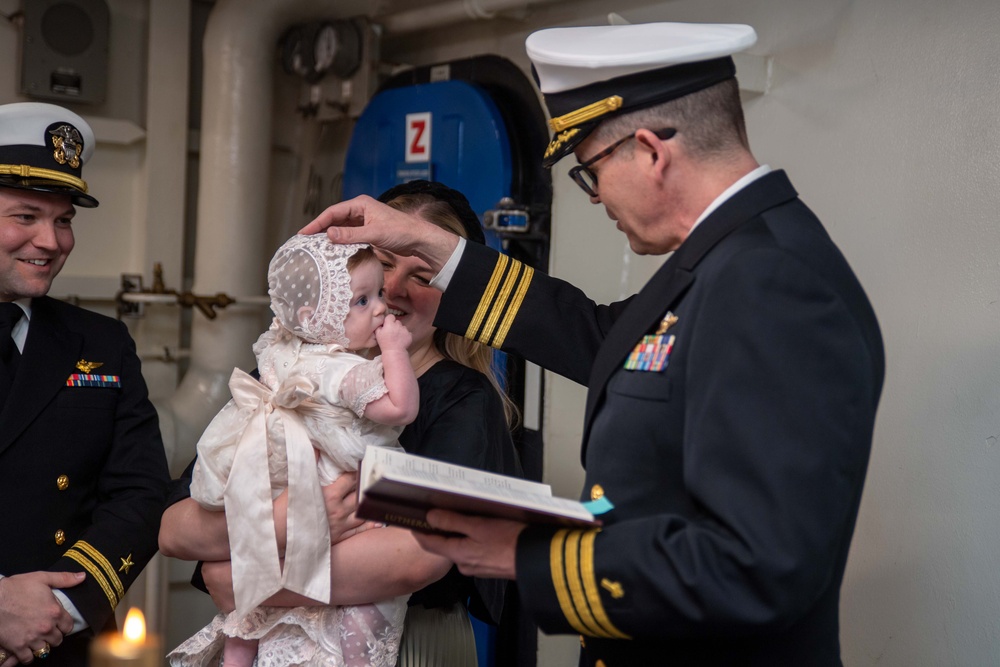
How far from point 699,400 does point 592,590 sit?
26cm

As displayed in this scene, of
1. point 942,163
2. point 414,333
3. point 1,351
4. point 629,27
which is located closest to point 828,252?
point 629,27

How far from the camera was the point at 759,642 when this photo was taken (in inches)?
49.4

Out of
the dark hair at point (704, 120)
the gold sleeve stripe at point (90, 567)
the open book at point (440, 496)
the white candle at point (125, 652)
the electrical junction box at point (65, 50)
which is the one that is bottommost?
the gold sleeve stripe at point (90, 567)

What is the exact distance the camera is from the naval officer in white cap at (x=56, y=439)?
204cm

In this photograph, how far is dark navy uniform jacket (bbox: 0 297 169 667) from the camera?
209 cm

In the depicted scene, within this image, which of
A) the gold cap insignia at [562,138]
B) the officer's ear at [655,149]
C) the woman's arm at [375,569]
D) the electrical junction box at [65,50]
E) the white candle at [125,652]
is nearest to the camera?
the white candle at [125,652]

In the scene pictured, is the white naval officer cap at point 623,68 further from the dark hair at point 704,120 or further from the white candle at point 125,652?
the white candle at point 125,652

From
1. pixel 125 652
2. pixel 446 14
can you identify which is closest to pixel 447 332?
pixel 125 652

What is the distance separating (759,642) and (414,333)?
3.02 ft

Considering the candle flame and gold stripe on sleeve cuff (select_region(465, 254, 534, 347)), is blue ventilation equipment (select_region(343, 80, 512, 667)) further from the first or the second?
the candle flame

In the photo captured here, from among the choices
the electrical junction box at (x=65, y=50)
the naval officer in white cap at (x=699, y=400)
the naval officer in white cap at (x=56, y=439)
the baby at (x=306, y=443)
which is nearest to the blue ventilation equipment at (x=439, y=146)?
the electrical junction box at (x=65, y=50)

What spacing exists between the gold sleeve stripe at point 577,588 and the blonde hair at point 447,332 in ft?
2.55

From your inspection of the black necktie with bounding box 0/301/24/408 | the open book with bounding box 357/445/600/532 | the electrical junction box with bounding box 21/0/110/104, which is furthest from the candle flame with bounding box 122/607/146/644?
the electrical junction box with bounding box 21/0/110/104

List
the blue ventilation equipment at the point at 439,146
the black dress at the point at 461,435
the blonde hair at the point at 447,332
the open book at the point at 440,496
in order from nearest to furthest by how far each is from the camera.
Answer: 1. the open book at the point at 440,496
2. the black dress at the point at 461,435
3. the blonde hair at the point at 447,332
4. the blue ventilation equipment at the point at 439,146
